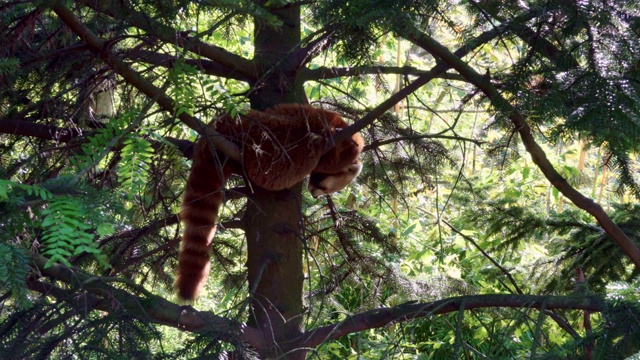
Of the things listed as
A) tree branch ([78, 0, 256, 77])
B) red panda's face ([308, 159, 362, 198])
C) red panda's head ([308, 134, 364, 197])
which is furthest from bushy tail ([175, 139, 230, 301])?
red panda's face ([308, 159, 362, 198])

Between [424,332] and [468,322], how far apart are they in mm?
792

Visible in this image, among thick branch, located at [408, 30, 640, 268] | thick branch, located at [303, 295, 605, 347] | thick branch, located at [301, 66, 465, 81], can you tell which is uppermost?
thick branch, located at [301, 66, 465, 81]

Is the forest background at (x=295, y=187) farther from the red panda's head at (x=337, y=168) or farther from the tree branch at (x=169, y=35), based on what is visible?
the red panda's head at (x=337, y=168)

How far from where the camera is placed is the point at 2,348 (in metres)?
2.70

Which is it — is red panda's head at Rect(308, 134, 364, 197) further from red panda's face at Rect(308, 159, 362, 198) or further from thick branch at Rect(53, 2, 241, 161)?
thick branch at Rect(53, 2, 241, 161)

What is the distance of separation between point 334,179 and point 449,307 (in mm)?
2036

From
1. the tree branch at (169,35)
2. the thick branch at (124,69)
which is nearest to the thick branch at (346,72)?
the tree branch at (169,35)

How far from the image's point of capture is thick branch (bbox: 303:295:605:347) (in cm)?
322

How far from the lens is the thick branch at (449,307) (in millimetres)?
3225

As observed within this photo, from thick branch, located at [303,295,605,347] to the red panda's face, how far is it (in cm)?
164

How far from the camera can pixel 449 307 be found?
3592 mm

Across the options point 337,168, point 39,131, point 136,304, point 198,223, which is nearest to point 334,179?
point 337,168

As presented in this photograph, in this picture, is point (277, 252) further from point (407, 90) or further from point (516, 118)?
point (516, 118)

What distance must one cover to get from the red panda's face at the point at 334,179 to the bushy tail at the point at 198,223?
1305 mm
